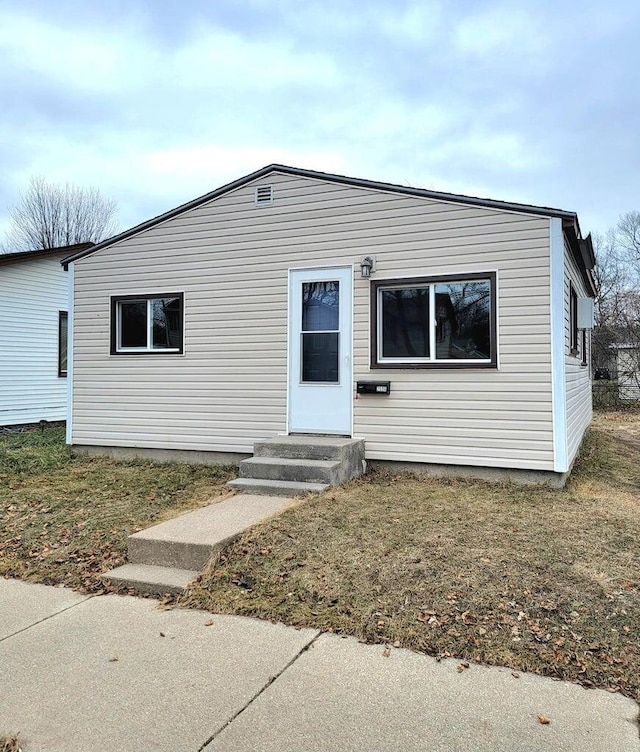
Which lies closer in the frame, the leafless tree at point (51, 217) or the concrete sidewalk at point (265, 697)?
the concrete sidewalk at point (265, 697)

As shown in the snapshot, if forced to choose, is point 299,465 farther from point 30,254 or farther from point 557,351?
point 30,254

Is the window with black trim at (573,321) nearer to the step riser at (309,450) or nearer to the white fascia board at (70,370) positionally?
the step riser at (309,450)

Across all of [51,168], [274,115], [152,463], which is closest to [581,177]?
[274,115]

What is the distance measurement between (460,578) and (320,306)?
186 inches

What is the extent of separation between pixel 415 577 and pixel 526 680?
113 centimetres

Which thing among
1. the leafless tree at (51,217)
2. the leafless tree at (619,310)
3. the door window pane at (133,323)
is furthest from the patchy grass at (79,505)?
the leafless tree at (51,217)

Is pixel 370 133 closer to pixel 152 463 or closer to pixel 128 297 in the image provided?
pixel 128 297

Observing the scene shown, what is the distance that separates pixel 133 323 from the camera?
358 inches

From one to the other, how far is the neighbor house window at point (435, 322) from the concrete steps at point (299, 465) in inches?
49.5

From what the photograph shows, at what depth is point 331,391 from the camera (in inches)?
301

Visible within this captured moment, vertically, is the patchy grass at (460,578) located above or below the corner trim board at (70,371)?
below

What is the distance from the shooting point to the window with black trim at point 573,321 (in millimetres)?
8430

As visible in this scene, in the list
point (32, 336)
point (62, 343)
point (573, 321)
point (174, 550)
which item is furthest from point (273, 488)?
point (62, 343)

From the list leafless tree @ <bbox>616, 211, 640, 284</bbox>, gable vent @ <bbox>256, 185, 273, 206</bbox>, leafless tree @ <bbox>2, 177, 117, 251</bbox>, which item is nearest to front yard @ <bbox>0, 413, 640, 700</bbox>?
gable vent @ <bbox>256, 185, 273, 206</bbox>
